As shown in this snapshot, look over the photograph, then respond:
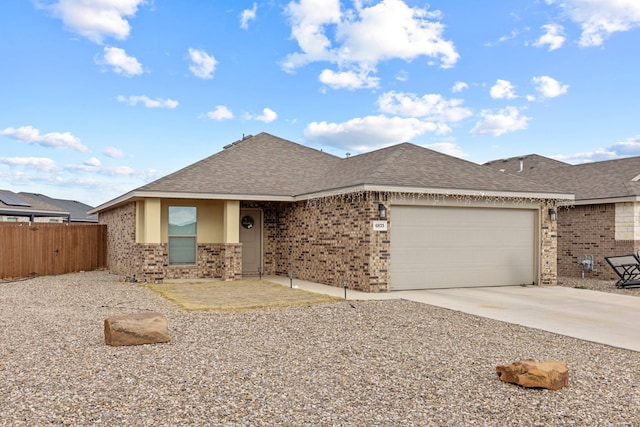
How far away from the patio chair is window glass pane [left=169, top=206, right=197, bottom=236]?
12083 mm

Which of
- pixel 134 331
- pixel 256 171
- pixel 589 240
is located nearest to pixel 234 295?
pixel 134 331

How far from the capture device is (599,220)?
Answer: 55.9 feet

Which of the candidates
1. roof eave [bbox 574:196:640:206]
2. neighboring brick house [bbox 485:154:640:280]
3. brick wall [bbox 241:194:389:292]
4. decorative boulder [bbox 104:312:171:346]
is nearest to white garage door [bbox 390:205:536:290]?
brick wall [bbox 241:194:389:292]

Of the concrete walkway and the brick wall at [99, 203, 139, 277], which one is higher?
the brick wall at [99, 203, 139, 277]

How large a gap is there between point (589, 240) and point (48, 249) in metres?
18.7

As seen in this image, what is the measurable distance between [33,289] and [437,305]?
10.3m

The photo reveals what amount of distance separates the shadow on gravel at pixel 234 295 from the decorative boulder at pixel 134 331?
2.71 m

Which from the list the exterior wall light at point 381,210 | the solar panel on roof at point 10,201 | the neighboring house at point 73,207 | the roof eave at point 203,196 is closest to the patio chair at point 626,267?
the exterior wall light at point 381,210

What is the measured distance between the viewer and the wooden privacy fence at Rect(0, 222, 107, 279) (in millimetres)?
16109

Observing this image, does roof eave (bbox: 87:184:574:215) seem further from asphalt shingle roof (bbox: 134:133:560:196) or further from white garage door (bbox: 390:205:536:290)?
white garage door (bbox: 390:205:536:290)

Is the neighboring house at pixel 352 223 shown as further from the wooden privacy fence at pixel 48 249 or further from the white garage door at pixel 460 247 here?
the wooden privacy fence at pixel 48 249

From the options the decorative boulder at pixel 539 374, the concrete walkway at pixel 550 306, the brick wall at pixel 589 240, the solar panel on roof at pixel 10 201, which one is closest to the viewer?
the decorative boulder at pixel 539 374

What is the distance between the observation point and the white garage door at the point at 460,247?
41.1 feet

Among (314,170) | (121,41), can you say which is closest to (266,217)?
(314,170)
